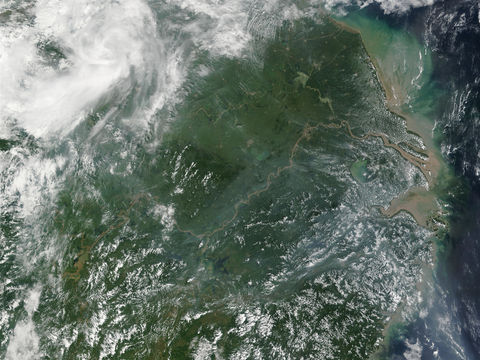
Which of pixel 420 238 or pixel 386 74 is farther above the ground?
pixel 386 74

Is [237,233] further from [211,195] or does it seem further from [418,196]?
[418,196]

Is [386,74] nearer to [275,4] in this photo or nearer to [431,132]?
[431,132]

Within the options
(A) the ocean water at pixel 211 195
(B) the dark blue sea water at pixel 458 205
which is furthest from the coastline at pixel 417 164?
(B) the dark blue sea water at pixel 458 205

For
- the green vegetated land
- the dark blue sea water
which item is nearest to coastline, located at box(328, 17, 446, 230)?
the green vegetated land

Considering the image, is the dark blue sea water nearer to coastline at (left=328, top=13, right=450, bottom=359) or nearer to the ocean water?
the ocean water

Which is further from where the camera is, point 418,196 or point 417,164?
point 417,164

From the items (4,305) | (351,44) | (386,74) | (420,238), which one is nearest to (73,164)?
(4,305)

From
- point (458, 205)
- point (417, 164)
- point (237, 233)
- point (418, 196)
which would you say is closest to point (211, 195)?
point (237, 233)

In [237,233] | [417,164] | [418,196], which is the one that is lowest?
[237,233]
